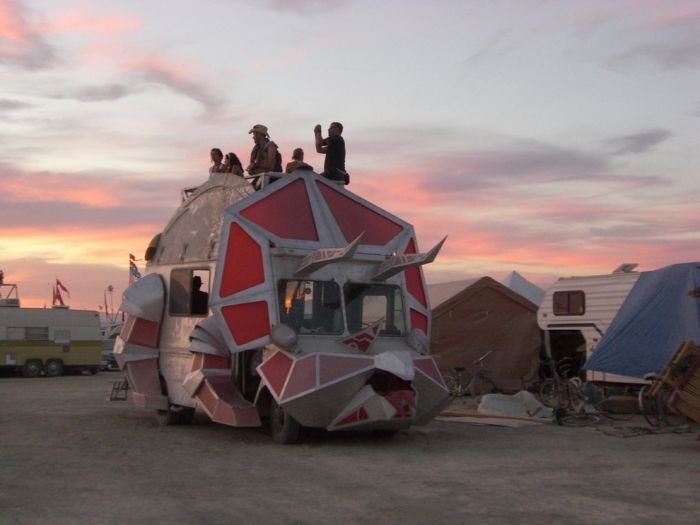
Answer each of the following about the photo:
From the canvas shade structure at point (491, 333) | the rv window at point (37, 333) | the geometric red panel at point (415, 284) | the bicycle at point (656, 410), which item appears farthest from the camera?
the rv window at point (37, 333)

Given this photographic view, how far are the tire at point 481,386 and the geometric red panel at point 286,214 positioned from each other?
9.55m

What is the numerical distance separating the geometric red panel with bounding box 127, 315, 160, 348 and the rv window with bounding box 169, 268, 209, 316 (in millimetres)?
564

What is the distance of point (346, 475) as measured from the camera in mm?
11078

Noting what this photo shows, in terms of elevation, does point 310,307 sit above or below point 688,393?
above

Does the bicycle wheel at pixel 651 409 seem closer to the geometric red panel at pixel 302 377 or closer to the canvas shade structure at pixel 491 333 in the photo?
the geometric red panel at pixel 302 377

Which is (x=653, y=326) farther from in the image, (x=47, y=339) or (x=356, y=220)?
(x=47, y=339)

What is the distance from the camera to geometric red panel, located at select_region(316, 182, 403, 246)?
50.2 feet

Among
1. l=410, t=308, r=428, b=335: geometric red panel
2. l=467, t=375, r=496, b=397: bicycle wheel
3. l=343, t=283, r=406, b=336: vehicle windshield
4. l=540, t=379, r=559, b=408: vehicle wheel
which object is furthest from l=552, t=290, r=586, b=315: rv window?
l=343, t=283, r=406, b=336: vehicle windshield

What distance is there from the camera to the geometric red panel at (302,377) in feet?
43.0

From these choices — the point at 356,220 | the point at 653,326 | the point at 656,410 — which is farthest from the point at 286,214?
the point at 653,326

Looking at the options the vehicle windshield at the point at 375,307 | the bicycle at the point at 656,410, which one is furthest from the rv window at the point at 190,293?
the bicycle at the point at 656,410

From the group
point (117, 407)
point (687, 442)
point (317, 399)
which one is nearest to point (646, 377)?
point (687, 442)

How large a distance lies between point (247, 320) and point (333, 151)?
382cm

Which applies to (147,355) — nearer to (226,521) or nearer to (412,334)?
(412,334)
